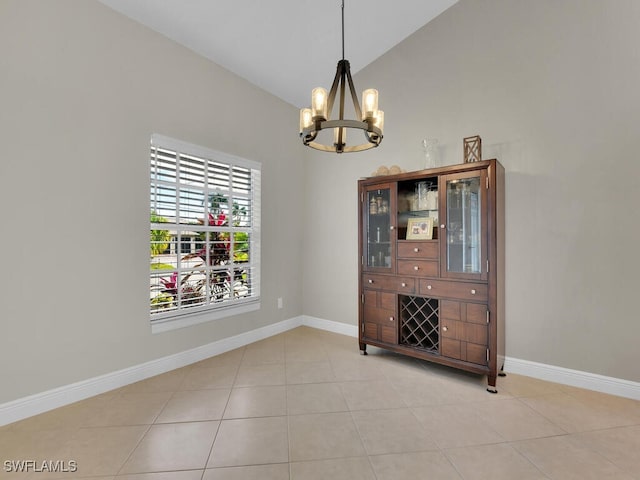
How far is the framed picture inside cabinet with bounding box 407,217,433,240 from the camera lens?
106 inches

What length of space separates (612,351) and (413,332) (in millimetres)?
1459

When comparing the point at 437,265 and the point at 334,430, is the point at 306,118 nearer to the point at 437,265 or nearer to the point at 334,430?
the point at 437,265

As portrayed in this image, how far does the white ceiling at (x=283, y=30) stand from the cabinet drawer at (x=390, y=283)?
2.45 meters

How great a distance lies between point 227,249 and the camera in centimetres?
326

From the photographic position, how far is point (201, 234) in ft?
9.85

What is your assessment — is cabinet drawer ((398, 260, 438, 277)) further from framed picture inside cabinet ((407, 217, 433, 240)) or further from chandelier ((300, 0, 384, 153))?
chandelier ((300, 0, 384, 153))

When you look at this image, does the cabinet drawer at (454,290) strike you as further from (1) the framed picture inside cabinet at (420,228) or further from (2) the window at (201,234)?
(2) the window at (201,234)

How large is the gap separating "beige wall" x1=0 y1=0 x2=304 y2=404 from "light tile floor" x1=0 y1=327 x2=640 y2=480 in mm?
427

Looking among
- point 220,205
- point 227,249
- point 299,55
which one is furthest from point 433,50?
point 227,249

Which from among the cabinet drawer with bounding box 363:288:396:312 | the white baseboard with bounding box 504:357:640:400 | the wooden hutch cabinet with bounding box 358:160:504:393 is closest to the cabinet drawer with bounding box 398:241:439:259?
the wooden hutch cabinet with bounding box 358:160:504:393

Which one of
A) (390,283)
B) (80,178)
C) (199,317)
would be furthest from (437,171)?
(80,178)

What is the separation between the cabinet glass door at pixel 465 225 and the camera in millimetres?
2391

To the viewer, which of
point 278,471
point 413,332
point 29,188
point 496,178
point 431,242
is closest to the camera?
point 278,471

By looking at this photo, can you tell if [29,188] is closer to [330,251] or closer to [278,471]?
[278,471]
